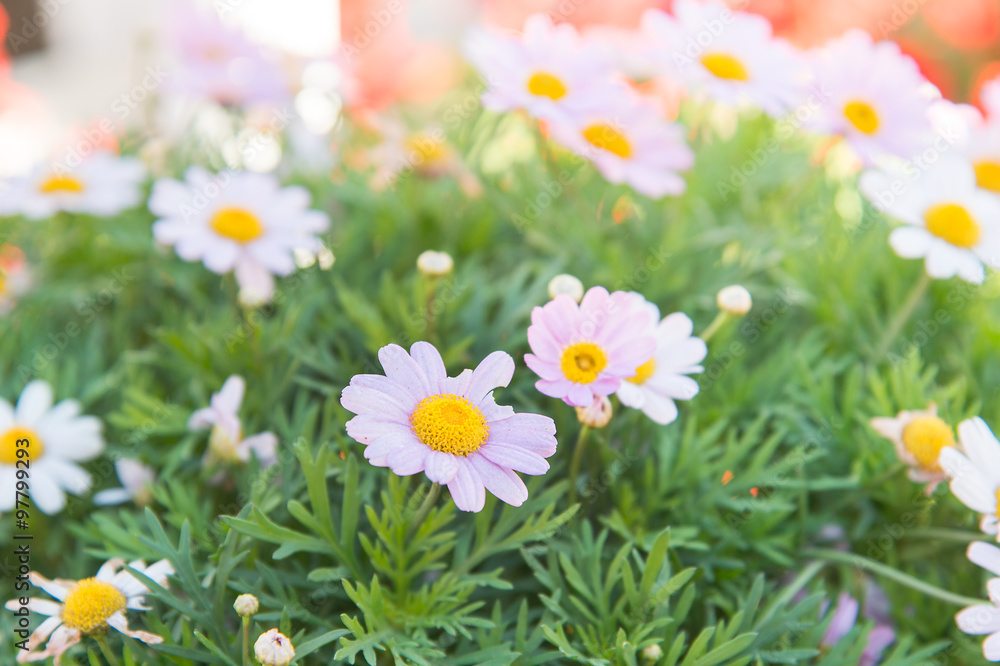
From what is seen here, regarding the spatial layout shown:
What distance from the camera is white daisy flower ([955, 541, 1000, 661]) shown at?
1.47 ft

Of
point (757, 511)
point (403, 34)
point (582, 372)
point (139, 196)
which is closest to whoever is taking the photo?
point (582, 372)

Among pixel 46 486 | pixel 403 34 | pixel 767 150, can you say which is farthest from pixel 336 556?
pixel 403 34

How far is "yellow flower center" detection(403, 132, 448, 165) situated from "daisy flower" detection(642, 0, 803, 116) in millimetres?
238

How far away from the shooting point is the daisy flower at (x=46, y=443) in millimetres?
594

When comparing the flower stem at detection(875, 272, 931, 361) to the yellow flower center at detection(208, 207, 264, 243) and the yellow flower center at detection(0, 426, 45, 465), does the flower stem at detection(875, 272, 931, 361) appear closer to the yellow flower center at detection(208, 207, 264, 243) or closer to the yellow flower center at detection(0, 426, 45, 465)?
the yellow flower center at detection(208, 207, 264, 243)

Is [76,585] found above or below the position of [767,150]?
below

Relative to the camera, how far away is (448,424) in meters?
0.42

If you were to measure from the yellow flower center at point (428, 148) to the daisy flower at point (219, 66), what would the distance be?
0.72ft

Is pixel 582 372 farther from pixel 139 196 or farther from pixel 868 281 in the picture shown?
pixel 139 196

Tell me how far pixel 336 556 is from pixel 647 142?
48 centimetres

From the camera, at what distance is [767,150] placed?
2.95 feet

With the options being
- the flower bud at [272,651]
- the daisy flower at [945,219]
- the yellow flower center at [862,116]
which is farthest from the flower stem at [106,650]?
the yellow flower center at [862,116]

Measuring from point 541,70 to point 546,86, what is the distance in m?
0.03

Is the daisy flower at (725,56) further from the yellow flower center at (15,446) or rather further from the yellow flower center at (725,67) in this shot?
the yellow flower center at (15,446)
